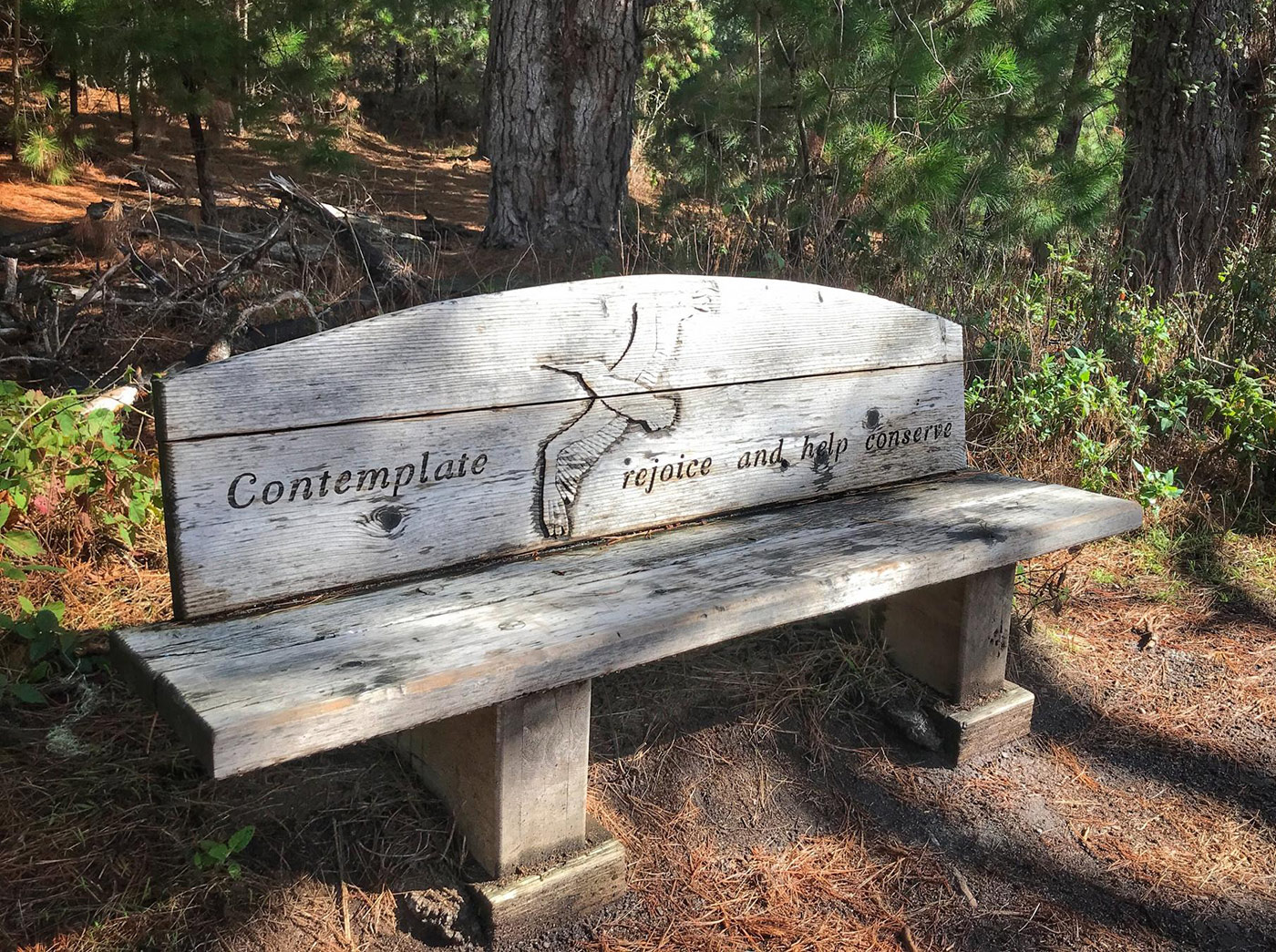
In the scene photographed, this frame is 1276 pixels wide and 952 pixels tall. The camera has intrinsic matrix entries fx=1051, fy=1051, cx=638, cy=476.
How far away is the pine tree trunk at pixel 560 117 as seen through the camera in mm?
5137

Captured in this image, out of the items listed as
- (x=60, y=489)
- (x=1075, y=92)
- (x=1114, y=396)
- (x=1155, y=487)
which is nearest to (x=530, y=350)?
(x=60, y=489)

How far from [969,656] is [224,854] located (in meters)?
1.70

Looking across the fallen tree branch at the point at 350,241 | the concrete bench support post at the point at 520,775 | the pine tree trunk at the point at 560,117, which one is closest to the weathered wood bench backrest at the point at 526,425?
the concrete bench support post at the point at 520,775

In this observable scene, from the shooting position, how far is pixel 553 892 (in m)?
1.90

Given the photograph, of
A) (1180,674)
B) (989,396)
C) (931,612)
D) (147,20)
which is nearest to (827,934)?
→ (931,612)

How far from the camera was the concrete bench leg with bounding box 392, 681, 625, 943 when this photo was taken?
1.83m

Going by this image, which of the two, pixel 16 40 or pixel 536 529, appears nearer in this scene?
pixel 536 529

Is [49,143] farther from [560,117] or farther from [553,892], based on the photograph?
[553,892]

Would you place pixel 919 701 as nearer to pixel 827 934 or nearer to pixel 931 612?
pixel 931 612

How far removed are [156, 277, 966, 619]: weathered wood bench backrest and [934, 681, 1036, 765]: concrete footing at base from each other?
607 millimetres

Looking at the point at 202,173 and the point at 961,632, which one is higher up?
the point at 202,173

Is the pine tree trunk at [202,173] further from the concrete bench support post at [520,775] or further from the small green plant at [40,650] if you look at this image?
the concrete bench support post at [520,775]

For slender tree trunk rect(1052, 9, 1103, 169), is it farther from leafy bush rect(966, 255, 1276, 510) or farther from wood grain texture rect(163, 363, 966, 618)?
wood grain texture rect(163, 363, 966, 618)

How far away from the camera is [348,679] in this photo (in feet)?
4.96
